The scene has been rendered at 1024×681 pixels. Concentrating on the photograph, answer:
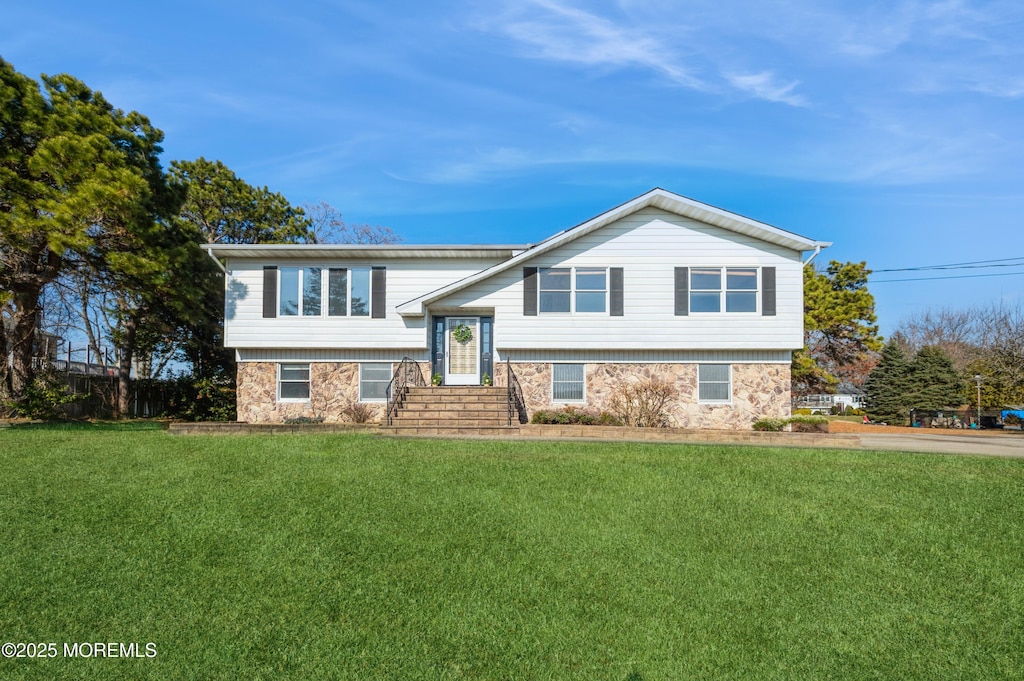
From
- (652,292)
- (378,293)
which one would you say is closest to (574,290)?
(652,292)

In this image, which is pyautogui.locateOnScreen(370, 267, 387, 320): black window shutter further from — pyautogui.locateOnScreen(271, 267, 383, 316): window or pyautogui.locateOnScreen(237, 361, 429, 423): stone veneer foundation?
pyautogui.locateOnScreen(237, 361, 429, 423): stone veneer foundation

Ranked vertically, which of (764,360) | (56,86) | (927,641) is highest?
(56,86)

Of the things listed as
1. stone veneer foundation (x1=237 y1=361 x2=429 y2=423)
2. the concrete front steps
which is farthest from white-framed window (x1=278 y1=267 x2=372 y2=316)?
the concrete front steps

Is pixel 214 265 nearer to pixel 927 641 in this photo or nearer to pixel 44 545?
pixel 44 545

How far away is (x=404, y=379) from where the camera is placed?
60.1 ft

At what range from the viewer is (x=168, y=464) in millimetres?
9961

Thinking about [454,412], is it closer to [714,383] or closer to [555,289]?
[555,289]

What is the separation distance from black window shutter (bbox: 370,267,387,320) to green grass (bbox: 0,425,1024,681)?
9.21m

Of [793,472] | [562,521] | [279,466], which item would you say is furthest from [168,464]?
[793,472]

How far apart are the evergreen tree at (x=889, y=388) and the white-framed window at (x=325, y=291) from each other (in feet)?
81.2

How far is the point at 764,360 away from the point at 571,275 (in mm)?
5649

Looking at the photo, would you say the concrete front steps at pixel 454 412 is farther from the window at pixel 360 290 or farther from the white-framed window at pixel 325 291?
the white-framed window at pixel 325 291

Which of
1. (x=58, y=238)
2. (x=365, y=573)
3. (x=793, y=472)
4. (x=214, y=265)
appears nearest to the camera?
(x=365, y=573)

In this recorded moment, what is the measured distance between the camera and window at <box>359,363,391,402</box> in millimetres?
19156
